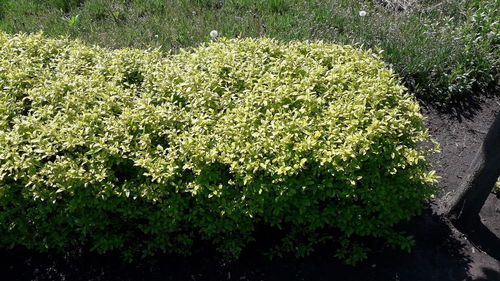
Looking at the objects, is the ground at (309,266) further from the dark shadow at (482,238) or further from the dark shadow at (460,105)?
the dark shadow at (460,105)

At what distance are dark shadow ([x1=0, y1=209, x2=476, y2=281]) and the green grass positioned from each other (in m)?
2.12

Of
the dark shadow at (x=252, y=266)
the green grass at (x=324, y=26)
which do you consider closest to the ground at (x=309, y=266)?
the dark shadow at (x=252, y=266)

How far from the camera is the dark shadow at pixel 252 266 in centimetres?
385

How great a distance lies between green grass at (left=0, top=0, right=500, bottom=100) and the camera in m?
5.59

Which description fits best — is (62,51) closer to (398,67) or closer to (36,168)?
(36,168)

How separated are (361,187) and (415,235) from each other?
0.97m

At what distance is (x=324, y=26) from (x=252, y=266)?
349 cm

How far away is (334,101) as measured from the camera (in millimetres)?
3748

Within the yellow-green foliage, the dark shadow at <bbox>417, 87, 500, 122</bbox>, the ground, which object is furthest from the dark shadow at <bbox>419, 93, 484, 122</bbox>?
the yellow-green foliage

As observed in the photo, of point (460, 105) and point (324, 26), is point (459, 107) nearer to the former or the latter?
point (460, 105)

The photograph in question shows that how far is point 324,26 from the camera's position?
6266mm

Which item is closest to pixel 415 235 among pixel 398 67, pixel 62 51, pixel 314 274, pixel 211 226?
pixel 314 274

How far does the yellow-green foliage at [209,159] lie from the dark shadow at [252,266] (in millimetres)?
138

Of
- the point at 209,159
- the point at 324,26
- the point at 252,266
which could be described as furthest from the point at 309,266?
the point at 324,26
